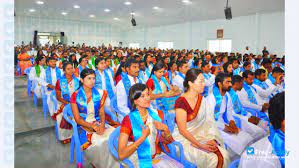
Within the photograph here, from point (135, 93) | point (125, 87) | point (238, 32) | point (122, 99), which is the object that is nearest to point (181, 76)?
point (125, 87)

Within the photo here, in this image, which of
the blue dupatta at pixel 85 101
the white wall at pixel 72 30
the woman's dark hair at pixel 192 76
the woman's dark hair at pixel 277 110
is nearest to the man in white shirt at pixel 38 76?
the blue dupatta at pixel 85 101

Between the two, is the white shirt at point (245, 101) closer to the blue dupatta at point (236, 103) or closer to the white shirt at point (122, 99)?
the blue dupatta at point (236, 103)

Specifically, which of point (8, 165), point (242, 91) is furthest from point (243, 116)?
Result: point (8, 165)

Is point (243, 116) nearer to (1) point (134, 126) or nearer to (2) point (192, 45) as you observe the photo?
(1) point (134, 126)

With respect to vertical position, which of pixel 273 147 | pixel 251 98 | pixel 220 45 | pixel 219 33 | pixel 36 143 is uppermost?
pixel 219 33

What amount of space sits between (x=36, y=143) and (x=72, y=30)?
16939 millimetres

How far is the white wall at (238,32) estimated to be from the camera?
33.8 feet

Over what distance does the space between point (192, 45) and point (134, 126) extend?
13.7 metres

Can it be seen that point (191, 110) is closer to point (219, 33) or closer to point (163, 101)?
point (163, 101)

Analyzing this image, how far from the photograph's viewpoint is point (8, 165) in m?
0.84

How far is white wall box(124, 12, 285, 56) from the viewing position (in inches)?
406

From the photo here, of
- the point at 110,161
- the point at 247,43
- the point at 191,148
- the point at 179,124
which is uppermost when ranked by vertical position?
the point at 247,43

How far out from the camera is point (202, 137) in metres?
1.92

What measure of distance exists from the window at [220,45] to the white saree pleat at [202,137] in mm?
11593
